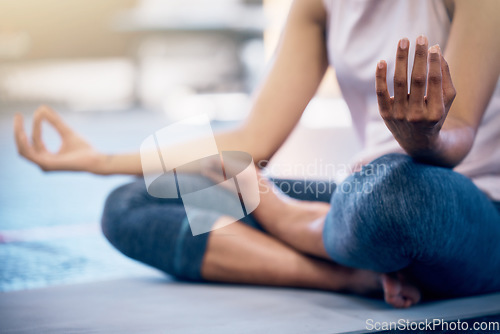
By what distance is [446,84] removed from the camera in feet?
1.23

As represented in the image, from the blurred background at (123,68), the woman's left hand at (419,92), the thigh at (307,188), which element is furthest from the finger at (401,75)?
the blurred background at (123,68)

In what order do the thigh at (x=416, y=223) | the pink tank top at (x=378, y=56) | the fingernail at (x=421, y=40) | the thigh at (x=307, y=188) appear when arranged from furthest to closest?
1. the thigh at (x=307, y=188)
2. the pink tank top at (x=378, y=56)
3. the thigh at (x=416, y=223)
4. the fingernail at (x=421, y=40)

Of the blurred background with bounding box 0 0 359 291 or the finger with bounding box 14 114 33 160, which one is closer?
the finger with bounding box 14 114 33 160

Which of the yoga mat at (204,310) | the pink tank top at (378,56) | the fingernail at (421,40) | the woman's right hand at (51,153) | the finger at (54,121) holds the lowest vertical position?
the yoga mat at (204,310)

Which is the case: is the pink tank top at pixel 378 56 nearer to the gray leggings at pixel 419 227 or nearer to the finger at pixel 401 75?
the gray leggings at pixel 419 227

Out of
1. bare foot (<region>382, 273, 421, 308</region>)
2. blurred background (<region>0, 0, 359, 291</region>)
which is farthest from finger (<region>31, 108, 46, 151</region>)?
blurred background (<region>0, 0, 359, 291</region>)

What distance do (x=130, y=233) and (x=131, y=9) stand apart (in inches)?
276

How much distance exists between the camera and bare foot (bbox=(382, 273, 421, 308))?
518 millimetres

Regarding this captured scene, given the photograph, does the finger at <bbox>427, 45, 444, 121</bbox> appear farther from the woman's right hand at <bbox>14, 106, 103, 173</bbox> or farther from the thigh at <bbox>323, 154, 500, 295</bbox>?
the woman's right hand at <bbox>14, 106, 103, 173</bbox>

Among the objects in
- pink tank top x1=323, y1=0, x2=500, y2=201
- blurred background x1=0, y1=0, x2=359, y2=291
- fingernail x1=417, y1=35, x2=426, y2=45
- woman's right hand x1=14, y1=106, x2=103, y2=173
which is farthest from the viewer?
blurred background x1=0, y1=0, x2=359, y2=291

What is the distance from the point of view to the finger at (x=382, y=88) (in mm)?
359

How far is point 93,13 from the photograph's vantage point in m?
6.83

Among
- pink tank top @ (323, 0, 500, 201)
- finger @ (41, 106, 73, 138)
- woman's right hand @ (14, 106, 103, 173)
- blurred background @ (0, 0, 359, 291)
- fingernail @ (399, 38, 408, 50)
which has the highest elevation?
fingernail @ (399, 38, 408, 50)

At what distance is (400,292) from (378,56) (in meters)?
0.26
